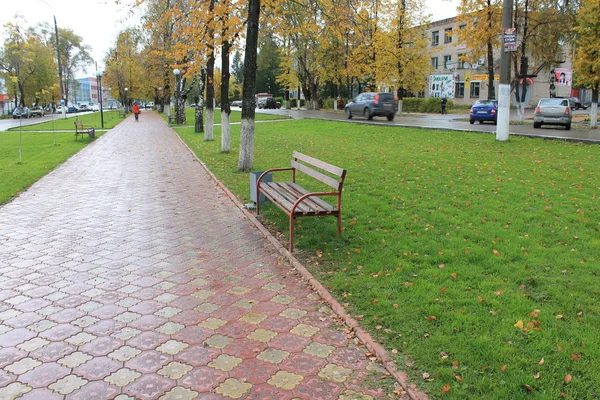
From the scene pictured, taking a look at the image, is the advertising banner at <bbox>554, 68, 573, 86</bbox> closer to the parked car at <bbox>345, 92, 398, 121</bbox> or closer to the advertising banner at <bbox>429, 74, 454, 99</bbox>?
the advertising banner at <bbox>429, 74, 454, 99</bbox>

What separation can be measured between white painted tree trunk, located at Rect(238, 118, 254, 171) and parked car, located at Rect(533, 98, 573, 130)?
50.6ft

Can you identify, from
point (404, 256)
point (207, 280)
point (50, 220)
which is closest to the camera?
point (207, 280)

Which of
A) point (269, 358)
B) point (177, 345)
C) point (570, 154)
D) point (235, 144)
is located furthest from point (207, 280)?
A: point (235, 144)

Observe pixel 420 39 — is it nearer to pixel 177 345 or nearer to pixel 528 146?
pixel 528 146

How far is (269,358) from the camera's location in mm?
3477

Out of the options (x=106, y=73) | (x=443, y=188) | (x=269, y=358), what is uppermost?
(x=106, y=73)

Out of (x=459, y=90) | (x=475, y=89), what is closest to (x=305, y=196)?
(x=475, y=89)

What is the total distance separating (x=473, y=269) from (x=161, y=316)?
9.48 feet

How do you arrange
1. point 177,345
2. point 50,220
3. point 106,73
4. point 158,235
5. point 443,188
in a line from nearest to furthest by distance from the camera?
point 177,345 → point 158,235 → point 50,220 → point 443,188 → point 106,73

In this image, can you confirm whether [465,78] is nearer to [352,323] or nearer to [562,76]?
[562,76]

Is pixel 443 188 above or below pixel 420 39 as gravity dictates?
below

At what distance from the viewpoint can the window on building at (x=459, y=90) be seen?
182ft

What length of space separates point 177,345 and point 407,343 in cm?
165

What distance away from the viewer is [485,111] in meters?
26.1
